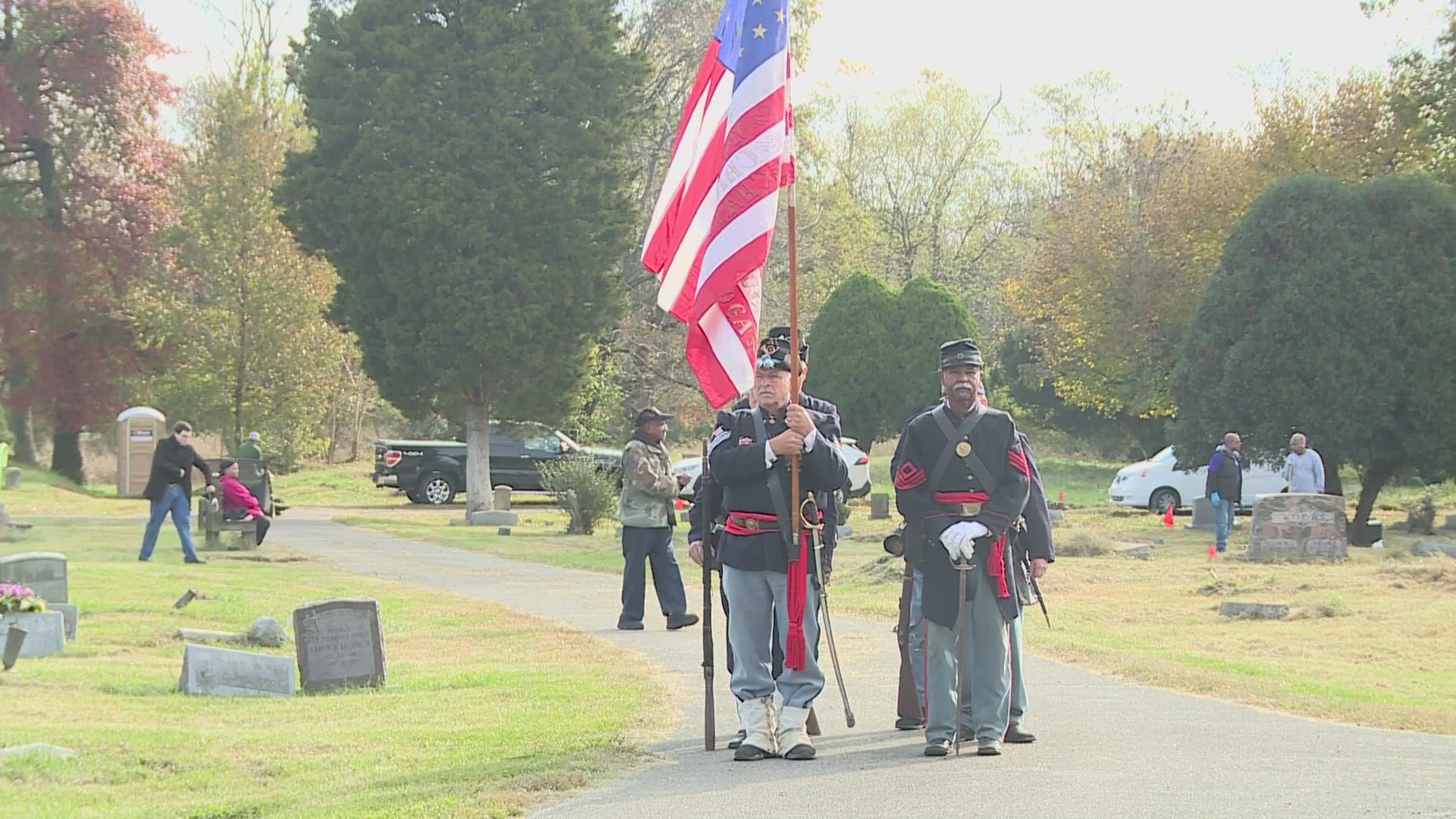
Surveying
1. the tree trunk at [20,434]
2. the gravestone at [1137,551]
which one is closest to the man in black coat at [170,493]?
the gravestone at [1137,551]

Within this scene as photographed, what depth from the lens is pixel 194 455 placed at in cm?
2152

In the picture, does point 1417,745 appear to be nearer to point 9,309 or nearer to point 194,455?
point 194,455

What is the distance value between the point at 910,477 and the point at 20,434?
4075 cm

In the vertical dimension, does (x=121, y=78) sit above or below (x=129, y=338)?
above

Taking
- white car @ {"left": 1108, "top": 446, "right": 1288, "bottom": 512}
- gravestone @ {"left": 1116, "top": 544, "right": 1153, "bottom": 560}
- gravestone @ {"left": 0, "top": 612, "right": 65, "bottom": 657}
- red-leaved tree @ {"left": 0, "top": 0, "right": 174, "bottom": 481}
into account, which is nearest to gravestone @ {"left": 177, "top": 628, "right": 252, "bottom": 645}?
gravestone @ {"left": 0, "top": 612, "right": 65, "bottom": 657}

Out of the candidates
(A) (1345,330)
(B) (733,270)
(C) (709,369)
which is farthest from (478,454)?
(B) (733,270)

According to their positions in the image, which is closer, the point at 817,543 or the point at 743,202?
the point at 817,543

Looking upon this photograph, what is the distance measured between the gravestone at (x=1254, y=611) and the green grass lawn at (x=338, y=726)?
656 cm

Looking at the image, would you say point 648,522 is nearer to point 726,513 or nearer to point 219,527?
point 726,513

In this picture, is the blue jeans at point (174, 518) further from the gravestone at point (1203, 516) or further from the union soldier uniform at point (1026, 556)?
the gravestone at point (1203, 516)

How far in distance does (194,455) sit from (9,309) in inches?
849

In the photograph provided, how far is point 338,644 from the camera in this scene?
37.6 feet

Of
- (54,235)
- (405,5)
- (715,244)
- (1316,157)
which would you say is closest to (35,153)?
(54,235)

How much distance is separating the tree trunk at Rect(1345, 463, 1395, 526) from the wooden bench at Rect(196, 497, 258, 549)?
1775 cm
